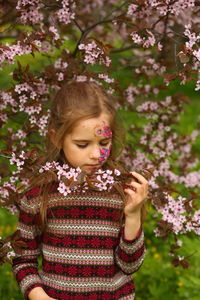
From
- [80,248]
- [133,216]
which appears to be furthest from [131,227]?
[80,248]

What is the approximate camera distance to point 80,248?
242 cm

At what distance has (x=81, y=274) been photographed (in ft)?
7.90

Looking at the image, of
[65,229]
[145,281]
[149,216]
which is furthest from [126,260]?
[149,216]

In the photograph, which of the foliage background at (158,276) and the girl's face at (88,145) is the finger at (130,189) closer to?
the girl's face at (88,145)

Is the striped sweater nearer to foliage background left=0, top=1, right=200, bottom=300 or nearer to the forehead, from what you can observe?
the forehead

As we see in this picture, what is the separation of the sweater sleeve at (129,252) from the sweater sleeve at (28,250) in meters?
0.42

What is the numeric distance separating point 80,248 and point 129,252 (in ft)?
0.80

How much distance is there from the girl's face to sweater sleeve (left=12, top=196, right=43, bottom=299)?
1.15 feet

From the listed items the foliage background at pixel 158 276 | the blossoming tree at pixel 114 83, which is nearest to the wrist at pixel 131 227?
the blossoming tree at pixel 114 83

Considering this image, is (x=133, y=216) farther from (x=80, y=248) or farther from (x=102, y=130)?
(x=102, y=130)

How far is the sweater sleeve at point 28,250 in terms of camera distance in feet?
8.12

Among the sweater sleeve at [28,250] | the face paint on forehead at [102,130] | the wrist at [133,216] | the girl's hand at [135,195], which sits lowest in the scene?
the sweater sleeve at [28,250]

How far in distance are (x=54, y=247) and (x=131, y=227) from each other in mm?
404

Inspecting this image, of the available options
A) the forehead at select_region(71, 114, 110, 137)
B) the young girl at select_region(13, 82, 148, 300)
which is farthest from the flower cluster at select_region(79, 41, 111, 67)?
the forehead at select_region(71, 114, 110, 137)
